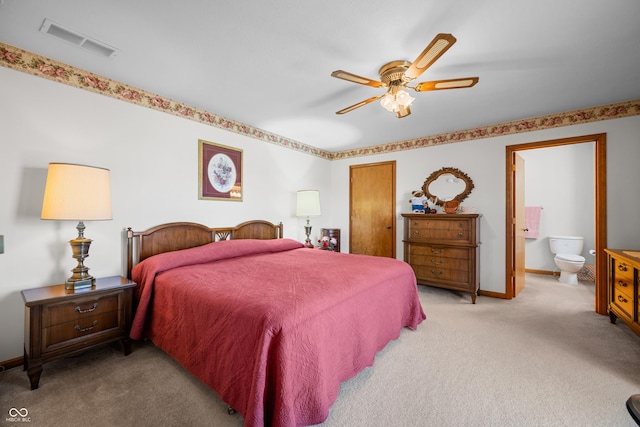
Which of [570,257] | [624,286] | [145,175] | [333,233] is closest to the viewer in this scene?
[624,286]

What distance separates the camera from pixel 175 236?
288 centimetres

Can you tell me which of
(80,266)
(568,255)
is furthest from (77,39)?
(568,255)

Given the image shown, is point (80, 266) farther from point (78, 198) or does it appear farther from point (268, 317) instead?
point (268, 317)

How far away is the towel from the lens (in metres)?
5.14

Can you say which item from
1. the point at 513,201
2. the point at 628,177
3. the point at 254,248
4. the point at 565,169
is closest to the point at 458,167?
the point at 513,201

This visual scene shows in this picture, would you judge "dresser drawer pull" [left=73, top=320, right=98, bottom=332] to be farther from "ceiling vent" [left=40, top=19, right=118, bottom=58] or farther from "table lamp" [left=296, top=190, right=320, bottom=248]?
"table lamp" [left=296, top=190, right=320, bottom=248]

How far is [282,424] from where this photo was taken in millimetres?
1195

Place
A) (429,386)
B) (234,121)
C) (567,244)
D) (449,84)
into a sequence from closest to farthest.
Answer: (429,386), (449,84), (234,121), (567,244)

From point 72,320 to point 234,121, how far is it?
2680 millimetres

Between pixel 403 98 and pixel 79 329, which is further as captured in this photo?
pixel 403 98

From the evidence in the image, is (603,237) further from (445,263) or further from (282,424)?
(282,424)

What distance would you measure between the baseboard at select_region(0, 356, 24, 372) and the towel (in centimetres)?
710

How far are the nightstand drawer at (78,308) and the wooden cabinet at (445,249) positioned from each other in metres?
3.48

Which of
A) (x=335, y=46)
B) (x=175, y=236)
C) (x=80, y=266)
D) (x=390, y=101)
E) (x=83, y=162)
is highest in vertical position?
(x=335, y=46)
